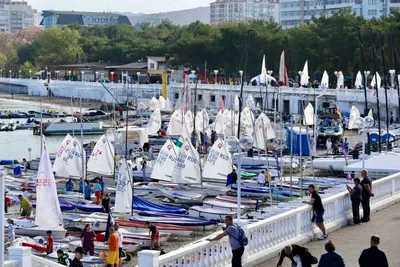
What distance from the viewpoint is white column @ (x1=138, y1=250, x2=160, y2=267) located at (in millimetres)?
14180

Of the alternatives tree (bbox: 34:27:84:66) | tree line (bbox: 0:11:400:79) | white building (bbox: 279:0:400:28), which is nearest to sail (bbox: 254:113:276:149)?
tree line (bbox: 0:11:400:79)

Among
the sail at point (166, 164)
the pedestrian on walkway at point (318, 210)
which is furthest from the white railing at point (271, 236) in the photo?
the sail at point (166, 164)

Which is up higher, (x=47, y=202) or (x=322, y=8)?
(x=322, y=8)

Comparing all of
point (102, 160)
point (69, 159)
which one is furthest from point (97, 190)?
point (102, 160)

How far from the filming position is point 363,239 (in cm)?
1977

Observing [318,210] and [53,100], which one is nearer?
[318,210]

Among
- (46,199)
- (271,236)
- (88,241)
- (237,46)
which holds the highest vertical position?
(237,46)

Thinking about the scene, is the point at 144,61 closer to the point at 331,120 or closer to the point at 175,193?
the point at 331,120

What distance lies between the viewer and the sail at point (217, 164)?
131 ft

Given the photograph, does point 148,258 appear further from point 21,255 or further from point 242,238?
point 242,238

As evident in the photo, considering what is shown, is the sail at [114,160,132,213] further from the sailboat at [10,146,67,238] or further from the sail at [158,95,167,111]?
the sail at [158,95,167,111]

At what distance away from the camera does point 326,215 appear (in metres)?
20.7

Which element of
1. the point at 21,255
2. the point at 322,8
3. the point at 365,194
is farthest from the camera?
the point at 322,8

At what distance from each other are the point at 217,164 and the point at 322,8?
467ft
